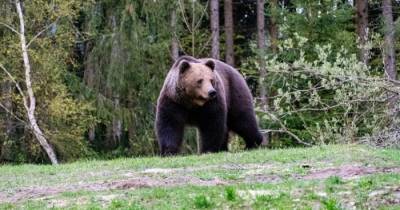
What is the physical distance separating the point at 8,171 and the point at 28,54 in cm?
1321

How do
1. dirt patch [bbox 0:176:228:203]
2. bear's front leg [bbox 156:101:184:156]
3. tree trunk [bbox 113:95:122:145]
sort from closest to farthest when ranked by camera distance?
dirt patch [bbox 0:176:228:203] → bear's front leg [bbox 156:101:184:156] → tree trunk [bbox 113:95:122:145]

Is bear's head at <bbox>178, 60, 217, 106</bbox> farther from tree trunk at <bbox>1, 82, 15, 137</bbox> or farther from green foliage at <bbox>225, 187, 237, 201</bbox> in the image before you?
tree trunk at <bbox>1, 82, 15, 137</bbox>

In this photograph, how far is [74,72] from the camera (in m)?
29.1

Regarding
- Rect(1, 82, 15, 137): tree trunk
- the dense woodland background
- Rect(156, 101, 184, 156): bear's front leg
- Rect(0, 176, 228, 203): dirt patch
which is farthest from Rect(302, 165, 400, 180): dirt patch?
Rect(1, 82, 15, 137): tree trunk

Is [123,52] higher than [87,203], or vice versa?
[123,52]

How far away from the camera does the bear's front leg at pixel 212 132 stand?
512 inches

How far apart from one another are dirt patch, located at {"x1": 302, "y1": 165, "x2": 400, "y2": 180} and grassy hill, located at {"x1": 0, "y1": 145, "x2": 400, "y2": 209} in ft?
0.04

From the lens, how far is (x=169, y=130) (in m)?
12.9

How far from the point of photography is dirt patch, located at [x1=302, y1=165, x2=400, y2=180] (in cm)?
888

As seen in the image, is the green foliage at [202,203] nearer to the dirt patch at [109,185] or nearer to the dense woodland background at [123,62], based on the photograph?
the dirt patch at [109,185]

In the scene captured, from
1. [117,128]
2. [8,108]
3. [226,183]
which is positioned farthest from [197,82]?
[117,128]

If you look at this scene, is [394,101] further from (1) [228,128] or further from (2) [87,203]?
(2) [87,203]

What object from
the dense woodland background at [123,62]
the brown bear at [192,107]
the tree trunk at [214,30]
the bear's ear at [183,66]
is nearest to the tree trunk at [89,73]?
the dense woodland background at [123,62]

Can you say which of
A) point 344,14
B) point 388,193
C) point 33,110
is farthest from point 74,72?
point 388,193
